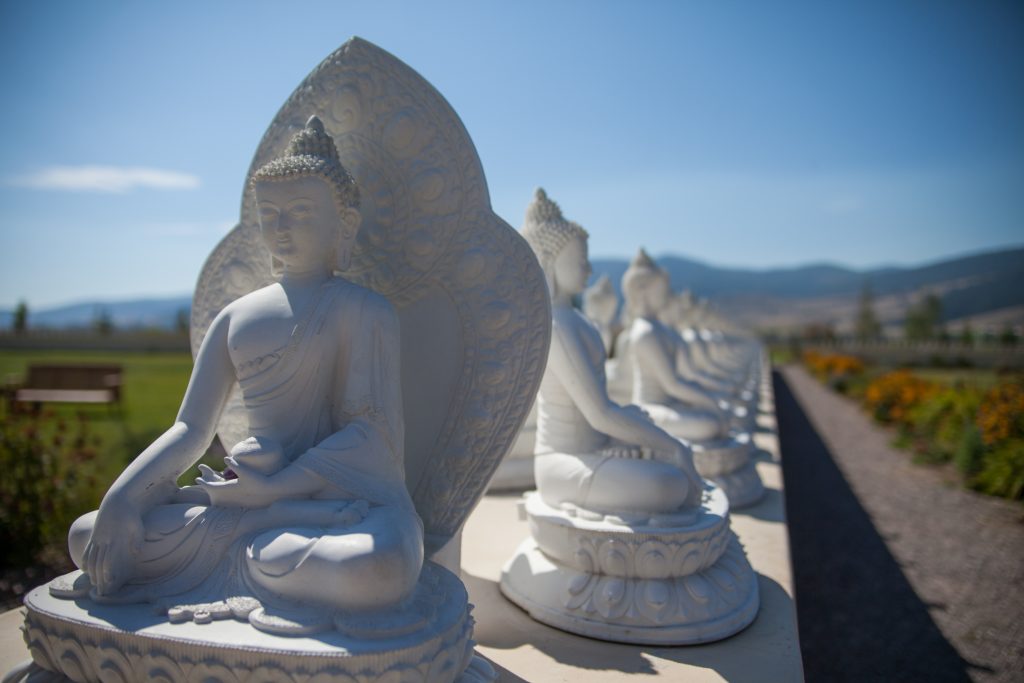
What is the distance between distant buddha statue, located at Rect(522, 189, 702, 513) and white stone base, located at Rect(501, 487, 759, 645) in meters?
0.15

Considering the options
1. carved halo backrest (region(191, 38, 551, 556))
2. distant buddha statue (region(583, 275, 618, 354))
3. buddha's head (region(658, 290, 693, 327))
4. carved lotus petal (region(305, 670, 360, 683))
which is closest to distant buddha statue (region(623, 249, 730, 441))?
distant buddha statue (region(583, 275, 618, 354))

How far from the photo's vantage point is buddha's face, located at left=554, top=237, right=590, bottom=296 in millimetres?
3758

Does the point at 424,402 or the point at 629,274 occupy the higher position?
the point at 629,274

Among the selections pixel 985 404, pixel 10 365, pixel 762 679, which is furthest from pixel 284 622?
pixel 10 365

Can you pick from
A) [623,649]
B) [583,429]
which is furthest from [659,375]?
[623,649]

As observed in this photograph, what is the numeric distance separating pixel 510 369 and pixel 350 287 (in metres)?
0.72

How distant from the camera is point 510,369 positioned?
273 centimetres

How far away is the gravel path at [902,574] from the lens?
450 centimetres

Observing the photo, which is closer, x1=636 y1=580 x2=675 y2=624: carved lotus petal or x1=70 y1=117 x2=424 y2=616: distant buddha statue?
x1=70 y1=117 x2=424 y2=616: distant buddha statue

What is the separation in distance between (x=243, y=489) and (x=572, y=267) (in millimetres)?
2161

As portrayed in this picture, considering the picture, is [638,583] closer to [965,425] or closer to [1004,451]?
[1004,451]

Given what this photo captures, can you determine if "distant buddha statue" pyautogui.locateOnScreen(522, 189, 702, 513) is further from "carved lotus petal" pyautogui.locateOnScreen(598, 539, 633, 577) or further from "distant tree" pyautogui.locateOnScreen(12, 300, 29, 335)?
"distant tree" pyautogui.locateOnScreen(12, 300, 29, 335)

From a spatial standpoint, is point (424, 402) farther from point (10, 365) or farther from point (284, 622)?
point (10, 365)

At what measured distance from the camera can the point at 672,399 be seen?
5.87 meters
